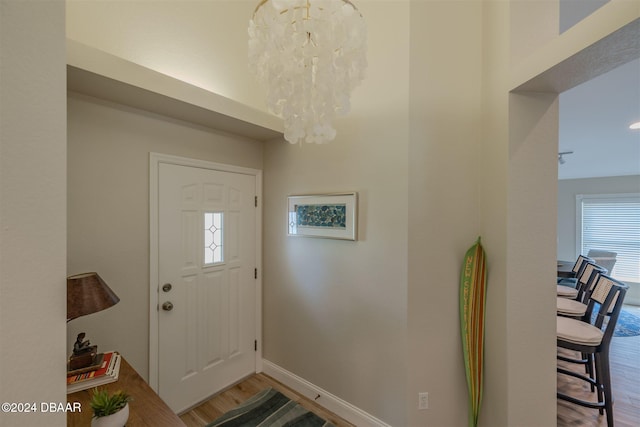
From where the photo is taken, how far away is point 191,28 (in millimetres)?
1981

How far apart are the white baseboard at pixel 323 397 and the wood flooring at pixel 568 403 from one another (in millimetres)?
37

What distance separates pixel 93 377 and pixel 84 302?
44cm

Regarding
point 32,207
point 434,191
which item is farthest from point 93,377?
point 434,191

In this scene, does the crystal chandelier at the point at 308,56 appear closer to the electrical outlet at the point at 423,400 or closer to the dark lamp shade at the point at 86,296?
the dark lamp shade at the point at 86,296

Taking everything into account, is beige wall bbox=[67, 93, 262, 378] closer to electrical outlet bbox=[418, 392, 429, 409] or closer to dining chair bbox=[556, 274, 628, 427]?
electrical outlet bbox=[418, 392, 429, 409]

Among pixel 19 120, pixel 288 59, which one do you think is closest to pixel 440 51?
pixel 288 59

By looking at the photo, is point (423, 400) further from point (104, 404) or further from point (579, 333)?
point (104, 404)

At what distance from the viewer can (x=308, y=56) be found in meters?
1.11

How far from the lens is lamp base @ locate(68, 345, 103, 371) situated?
1.37 m

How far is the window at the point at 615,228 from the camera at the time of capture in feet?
17.1

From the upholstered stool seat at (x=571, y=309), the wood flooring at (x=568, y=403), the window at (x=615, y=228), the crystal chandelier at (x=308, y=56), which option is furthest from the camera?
the window at (x=615, y=228)

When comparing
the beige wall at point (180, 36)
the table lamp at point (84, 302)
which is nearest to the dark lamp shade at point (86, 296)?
the table lamp at point (84, 302)

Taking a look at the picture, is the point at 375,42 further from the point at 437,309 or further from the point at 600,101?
the point at 600,101

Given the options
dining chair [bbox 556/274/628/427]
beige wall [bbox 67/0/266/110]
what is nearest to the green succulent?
beige wall [bbox 67/0/266/110]
